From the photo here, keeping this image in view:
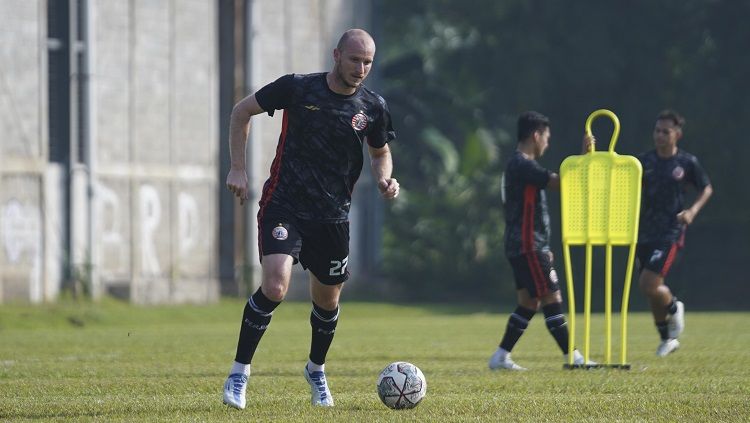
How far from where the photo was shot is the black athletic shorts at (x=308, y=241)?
29.7ft

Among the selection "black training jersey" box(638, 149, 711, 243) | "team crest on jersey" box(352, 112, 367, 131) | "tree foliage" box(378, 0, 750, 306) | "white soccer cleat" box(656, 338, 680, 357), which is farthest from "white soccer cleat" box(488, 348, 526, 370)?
"tree foliage" box(378, 0, 750, 306)

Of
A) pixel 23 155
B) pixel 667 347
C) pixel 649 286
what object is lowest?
pixel 667 347

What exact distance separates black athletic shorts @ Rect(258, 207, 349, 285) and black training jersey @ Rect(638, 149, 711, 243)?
6.20m

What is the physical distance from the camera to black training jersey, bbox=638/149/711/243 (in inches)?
586

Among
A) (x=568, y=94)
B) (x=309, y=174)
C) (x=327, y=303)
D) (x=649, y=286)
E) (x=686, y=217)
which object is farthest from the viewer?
(x=568, y=94)

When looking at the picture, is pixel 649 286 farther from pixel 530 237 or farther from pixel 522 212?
pixel 522 212

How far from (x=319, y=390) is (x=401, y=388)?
27.0 inches

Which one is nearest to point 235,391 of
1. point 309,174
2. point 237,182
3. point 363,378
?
point 237,182

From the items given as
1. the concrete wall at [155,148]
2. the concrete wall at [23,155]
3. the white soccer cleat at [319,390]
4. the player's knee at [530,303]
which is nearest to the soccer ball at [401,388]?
the white soccer cleat at [319,390]

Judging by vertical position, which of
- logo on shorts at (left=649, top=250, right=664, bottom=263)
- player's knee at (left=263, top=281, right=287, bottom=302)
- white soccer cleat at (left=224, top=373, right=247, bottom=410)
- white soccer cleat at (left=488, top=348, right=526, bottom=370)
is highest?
player's knee at (left=263, top=281, right=287, bottom=302)

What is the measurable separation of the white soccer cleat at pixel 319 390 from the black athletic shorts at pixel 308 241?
598 mm

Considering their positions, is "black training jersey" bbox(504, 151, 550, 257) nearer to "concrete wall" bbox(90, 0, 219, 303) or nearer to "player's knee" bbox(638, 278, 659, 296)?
"player's knee" bbox(638, 278, 659, 296)

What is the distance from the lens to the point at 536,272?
1309cm

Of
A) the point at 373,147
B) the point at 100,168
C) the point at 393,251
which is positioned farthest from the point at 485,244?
the point at 373,147
